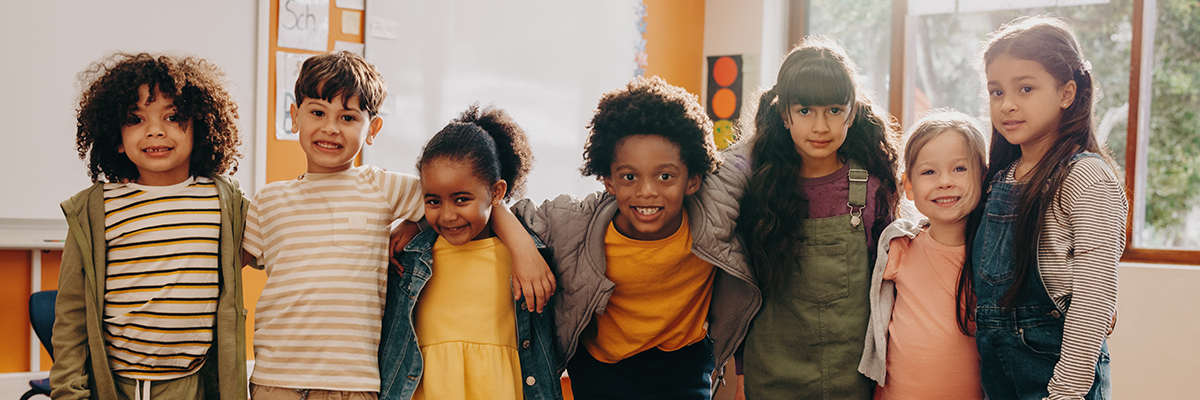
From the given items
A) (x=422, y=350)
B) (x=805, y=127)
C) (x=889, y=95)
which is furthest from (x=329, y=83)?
(x=889, y=95)

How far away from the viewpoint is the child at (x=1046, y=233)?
1321mm

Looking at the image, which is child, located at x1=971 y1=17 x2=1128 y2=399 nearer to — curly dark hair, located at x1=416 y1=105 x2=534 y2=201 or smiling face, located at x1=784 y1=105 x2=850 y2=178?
smiling face, located at x1=784 y1=105 x2=850 y2=178

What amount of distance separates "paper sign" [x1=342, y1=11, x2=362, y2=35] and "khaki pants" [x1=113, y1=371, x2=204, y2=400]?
5.59ft

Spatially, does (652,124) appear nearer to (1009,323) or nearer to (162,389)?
(1009,323)

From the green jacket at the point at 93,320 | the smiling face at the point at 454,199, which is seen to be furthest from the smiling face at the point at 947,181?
the green jacket at the point at 93,320

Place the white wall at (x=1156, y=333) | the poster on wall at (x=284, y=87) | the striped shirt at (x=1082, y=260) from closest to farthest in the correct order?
the striped shirt at (x=1082, y=260), the poster on wall at (x=284, y=87), the white wall at (x=1156, y=333)

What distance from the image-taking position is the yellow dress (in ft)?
4.95

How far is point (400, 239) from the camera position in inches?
63.1

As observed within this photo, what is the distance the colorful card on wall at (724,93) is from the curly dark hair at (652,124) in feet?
9.13

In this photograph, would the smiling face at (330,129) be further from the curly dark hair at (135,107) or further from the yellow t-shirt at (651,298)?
the yellow t-shirt at (651,298)

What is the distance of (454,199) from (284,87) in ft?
4.73

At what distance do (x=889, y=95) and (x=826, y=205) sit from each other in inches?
116

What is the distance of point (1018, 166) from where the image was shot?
152 cm

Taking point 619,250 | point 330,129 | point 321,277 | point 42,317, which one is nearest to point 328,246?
point 321,277
